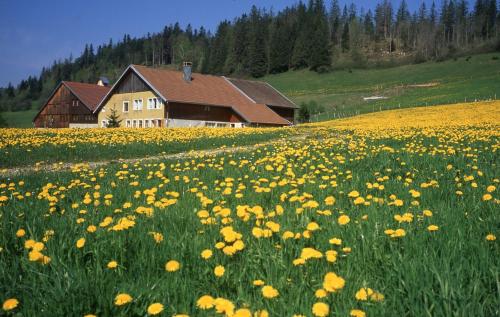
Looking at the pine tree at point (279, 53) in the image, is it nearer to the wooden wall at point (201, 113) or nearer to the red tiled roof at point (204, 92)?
the red tiled roof at point (204, 92)

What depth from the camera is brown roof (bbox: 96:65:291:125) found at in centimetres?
3922

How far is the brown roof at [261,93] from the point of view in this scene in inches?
1937

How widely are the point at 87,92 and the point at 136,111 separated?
72.9ft

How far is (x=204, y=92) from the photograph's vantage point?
140ft

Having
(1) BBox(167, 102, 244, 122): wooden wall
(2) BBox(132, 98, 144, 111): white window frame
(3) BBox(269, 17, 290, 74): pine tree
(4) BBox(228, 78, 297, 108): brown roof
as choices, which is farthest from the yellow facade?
(3) BBox(269, 17, 290, 74): pine tree

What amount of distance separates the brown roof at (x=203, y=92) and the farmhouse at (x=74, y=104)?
13.8m

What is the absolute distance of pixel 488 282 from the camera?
2.27m

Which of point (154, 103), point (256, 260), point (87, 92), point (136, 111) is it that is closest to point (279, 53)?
point (87, 92)

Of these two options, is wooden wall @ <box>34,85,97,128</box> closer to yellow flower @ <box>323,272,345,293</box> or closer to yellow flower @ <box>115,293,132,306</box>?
yellow flower @ <box>115,293,132,306</box>

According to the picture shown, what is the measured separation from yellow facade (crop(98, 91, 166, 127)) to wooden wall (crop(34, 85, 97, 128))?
13031 mm

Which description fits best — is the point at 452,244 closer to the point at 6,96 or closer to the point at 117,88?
the point at 117,88

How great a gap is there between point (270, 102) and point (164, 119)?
1705 centimetres

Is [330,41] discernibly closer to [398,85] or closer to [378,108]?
[398,85]

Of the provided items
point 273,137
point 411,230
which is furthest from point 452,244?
point 273,137
